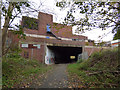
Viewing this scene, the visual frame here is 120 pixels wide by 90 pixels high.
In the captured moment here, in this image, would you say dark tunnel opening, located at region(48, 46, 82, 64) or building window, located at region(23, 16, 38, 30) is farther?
dark tunnel opening, located at region(48, 46, 82, 64)

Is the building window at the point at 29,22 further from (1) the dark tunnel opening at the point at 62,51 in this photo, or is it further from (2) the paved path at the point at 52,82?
(1) the dark tunnel opening at the point at 62,51

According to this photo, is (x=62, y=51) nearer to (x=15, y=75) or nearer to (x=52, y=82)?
(x=15, y=75)

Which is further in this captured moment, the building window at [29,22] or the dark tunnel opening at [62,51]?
the dark tunnel opening at [62,51]

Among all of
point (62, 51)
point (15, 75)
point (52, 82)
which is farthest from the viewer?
point (62, 51)

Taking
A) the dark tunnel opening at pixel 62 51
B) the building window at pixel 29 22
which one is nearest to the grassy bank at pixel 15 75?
the building window at pixel 29 22

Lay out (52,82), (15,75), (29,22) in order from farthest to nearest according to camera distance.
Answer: (15,75)
(52,82)
(29,22)

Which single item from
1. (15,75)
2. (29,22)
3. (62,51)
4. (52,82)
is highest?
(29,22)

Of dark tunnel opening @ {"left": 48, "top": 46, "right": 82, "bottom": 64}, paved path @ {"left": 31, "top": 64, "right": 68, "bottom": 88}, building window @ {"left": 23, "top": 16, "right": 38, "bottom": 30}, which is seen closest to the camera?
building window @ {"left": 23, "top": 16, "right": 38, "bottom": 30}

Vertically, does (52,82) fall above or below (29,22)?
below

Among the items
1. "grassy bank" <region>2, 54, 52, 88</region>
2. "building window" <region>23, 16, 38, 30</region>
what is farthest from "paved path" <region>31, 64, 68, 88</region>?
"building window" <region>23, 16, 38, 30</region>

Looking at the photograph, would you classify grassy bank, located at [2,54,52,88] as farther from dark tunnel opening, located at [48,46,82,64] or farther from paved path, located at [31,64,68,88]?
dark tunnel opening, located at [48,46,82,64]

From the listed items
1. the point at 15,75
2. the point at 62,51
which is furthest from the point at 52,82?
the point at 62,51

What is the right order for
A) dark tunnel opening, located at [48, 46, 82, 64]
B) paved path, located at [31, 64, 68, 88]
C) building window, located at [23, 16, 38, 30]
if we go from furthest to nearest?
dark tunnel opening, located at [48, 46, 82, 64], paved path, located at [31, 64, 68, 88], building window, located at [23, 16, 38, 30]

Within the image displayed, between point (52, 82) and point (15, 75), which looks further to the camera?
point (15, 75)
